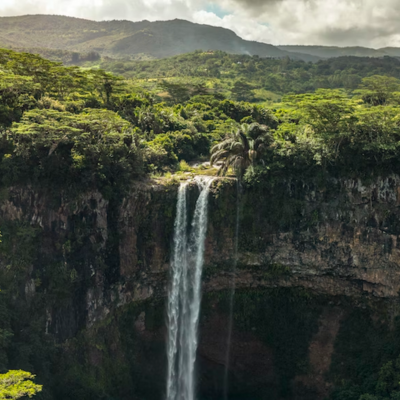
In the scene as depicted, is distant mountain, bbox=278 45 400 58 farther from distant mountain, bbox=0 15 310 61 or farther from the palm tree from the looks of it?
the palm tree

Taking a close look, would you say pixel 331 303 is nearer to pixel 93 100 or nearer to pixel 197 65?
pixel 93 100

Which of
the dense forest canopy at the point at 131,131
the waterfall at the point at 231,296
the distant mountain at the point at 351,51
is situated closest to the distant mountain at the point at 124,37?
the distant mountain at the point at 351,51

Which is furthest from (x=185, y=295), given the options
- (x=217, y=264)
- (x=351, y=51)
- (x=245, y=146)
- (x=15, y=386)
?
(x=351, y=51)

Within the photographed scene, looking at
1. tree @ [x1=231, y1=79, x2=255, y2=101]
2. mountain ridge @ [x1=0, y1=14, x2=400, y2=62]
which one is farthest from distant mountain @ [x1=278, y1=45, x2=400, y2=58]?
tree @ [x1=231, y1=79, x2=255, y2=101]

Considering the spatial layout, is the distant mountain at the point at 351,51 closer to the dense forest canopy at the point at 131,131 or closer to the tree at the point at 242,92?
the tree at the point at 242,92

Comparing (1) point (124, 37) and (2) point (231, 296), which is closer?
(2) point (231, 296)

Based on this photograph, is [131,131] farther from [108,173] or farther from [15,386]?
[15,386]

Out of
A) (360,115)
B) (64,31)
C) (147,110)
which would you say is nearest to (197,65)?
(147,110)

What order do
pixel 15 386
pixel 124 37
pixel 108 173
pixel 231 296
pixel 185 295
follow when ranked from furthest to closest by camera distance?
pixel 124 37, pixel 231 296, pixel 185 295, pixel 108 173, pixel 15 386
